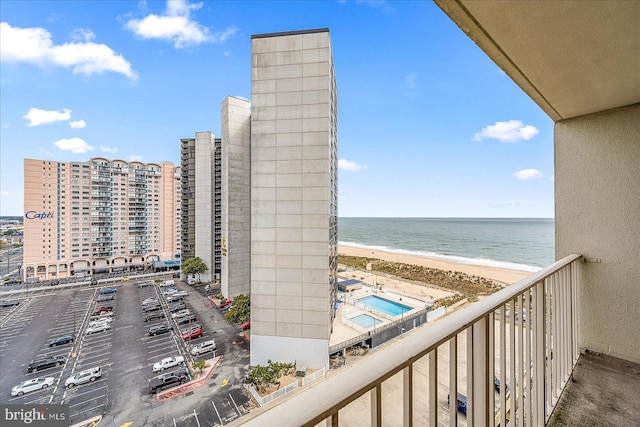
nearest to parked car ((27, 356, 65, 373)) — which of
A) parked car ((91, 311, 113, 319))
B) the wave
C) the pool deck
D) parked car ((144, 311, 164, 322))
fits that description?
parked car ((144, 311, 164, 322))

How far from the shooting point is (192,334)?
11469 millimetres

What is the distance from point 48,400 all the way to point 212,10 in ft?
93.2

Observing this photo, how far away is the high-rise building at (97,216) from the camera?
21.4m

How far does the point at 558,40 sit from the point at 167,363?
1194cm

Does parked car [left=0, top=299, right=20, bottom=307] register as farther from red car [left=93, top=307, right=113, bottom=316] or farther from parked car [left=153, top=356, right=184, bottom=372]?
parked car [left=153, top=356, right=184, bottom=372]

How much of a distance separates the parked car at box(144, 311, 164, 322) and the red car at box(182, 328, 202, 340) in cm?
307

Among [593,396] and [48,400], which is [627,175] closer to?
[593,396]

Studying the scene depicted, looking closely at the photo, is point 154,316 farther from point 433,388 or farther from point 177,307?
point 433,388

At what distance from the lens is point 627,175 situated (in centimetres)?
180

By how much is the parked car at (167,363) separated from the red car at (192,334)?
1657 mm

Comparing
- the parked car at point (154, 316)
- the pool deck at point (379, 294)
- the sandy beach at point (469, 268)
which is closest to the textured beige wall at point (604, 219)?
the pool deck at point (379, 294)

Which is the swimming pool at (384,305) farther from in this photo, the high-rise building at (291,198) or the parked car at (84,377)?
the parked car at (84,377)

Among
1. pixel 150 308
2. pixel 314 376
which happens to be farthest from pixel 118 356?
pixel 314 376

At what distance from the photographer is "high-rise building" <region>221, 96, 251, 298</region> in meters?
15.7
